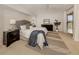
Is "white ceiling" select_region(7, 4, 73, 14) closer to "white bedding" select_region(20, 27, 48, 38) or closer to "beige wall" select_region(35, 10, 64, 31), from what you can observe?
"beige wall" select_region(35, 10, 64, 31)

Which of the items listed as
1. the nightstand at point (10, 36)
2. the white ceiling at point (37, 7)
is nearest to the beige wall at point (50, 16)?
the white ceiling at point (37, 7)

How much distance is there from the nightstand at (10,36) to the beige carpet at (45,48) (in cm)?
8

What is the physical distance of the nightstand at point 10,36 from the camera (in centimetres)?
255

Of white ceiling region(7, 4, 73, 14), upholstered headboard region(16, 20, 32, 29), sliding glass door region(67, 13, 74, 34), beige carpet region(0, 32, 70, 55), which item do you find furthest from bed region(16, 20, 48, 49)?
sliding glass door region(67, 13, 74, 34)

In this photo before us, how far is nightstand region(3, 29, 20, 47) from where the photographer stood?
255cm

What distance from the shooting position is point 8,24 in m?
2.55

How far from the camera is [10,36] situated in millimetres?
2623

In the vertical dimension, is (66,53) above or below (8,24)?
below

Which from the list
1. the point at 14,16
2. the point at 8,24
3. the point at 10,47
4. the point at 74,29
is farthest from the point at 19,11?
the point at 74,29

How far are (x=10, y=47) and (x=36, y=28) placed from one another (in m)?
0.64

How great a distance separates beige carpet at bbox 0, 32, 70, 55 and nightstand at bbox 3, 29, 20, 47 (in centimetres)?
8
